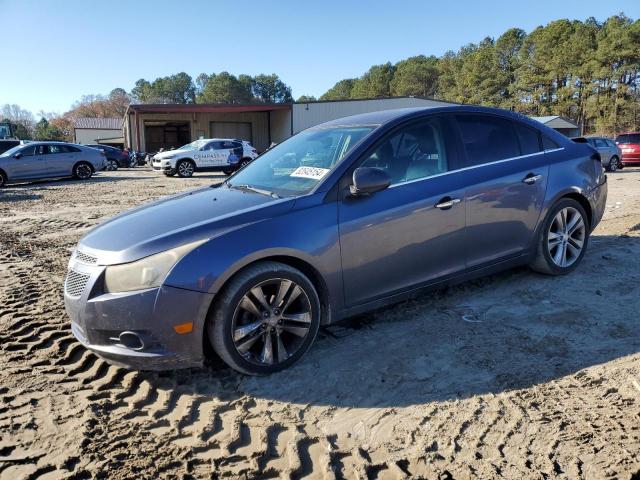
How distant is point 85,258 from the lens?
3123 mm

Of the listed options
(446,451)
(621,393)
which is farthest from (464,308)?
(446,451)

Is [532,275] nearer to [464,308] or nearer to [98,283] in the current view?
[464,308]

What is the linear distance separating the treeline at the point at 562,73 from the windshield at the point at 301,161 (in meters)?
66.3

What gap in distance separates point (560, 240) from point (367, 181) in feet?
8.10

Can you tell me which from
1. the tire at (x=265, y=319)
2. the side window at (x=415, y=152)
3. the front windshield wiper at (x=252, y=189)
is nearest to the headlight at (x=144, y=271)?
the tire at (x=265, y=319)

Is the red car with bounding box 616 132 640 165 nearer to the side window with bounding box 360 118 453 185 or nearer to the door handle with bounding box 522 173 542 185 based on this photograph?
the door handle with bounding box 522 173 542 185

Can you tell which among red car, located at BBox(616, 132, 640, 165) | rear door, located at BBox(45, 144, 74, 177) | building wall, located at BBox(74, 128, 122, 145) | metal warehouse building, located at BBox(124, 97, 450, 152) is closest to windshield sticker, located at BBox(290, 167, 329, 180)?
rear door, located at BBox(45, 144, 74, 177)

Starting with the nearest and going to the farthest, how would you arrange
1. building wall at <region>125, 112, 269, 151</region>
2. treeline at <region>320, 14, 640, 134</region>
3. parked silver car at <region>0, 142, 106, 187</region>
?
1. parked silver car at <region>0, 142, 106, 187</region>
2. building wall at <region>125, 112, 269, 151</region>
3. treeline at <region>320, 14, 640, 134</region>

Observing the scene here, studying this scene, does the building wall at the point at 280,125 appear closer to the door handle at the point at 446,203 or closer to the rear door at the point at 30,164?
the rear door at the point at 30,164

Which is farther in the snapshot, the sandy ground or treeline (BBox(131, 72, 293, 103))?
treeline (BBox(131, 72, 293, 103))

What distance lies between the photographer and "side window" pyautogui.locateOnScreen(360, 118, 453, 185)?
366cm

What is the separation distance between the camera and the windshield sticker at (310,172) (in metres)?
3.49

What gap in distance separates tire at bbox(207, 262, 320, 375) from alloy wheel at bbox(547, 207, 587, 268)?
2.68 m

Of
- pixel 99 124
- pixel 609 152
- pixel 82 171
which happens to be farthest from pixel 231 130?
pixel 99 124
